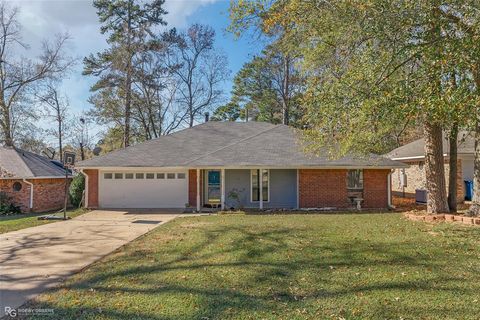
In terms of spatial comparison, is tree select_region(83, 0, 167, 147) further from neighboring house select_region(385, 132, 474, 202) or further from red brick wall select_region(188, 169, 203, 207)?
neighboring house select_region(385, 132, 474, 202)

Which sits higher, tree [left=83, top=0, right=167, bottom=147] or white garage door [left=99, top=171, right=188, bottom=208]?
tree [left=83, top=0, right=167, bottom=147]

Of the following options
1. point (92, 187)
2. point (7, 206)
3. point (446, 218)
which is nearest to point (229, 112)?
point (92, 187)

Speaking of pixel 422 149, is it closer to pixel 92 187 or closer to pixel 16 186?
pixel 92 187

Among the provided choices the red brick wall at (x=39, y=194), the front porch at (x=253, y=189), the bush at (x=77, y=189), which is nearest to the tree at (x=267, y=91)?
the front porch at (x=253, y=189)

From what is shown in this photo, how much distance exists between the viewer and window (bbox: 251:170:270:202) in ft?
51.9

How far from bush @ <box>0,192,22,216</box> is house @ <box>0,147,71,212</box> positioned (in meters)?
0.13

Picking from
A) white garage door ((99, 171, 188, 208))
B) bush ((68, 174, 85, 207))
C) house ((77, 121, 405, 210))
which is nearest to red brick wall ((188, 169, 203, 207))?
house ((77, 121, 405, 210))

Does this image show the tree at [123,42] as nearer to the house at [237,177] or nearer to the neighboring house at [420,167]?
the house at [237,177]

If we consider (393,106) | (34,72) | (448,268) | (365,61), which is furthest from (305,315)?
(34,72)

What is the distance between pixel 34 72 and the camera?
27.0m

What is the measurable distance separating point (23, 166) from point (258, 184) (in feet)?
39.7

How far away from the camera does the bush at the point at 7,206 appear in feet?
52.5

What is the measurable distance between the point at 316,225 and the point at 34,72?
2675 centimetres

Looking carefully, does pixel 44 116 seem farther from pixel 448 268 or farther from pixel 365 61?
pixel 448 268
